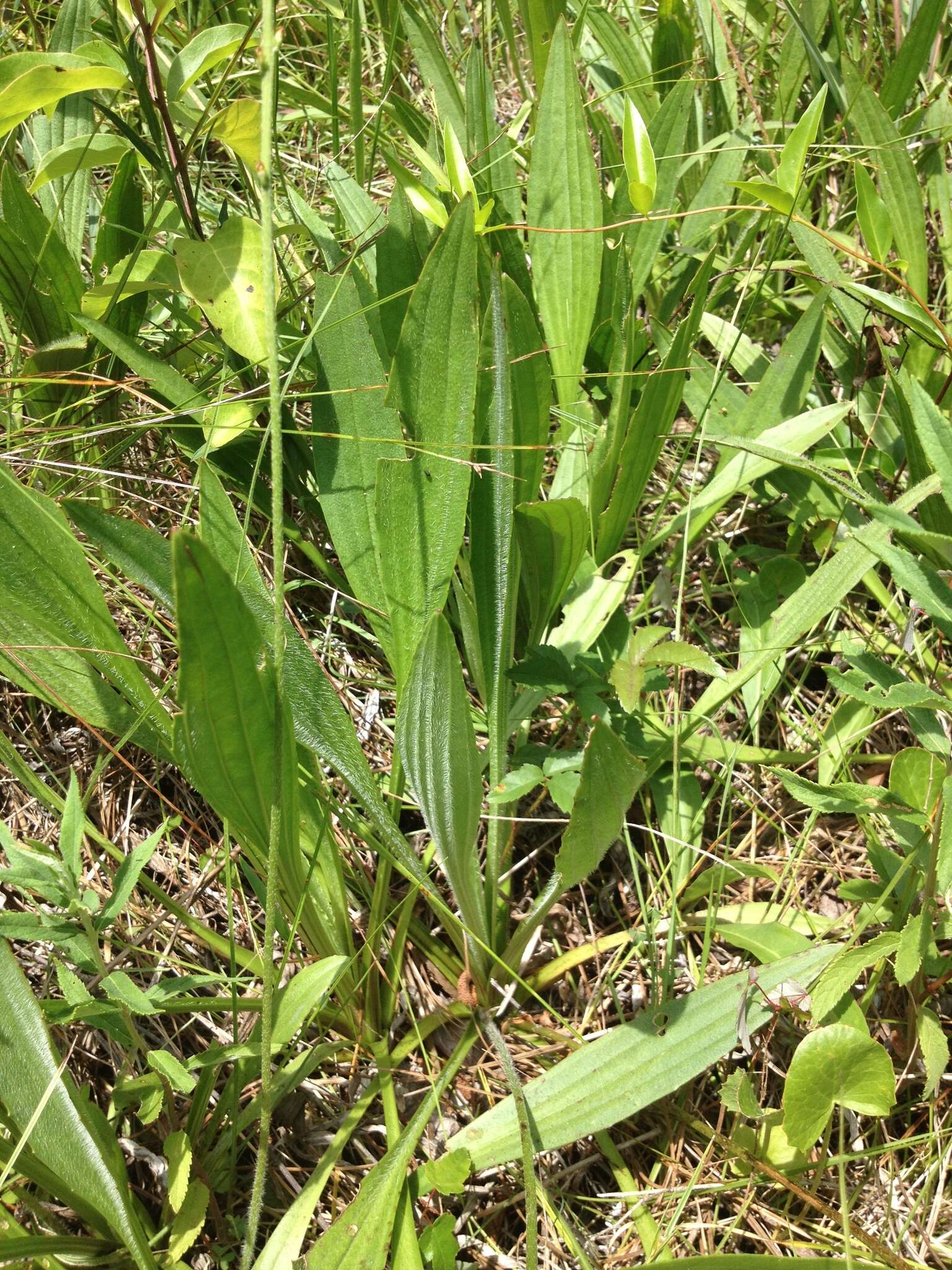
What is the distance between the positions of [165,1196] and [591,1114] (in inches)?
18.6

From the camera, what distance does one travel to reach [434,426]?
1220mm

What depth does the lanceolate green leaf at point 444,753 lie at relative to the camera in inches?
41.8

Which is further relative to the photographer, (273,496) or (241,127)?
(241,127)

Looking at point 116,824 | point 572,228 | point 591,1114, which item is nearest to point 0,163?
point 572,228

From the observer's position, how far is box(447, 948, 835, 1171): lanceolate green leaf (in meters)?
1.09

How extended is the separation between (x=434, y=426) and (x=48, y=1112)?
Answer: 2.70 ft

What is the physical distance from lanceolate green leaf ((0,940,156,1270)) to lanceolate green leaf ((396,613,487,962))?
443 millimetres

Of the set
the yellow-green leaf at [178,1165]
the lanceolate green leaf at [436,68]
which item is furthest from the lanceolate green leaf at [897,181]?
the yellow-green leaf at [178,1165]

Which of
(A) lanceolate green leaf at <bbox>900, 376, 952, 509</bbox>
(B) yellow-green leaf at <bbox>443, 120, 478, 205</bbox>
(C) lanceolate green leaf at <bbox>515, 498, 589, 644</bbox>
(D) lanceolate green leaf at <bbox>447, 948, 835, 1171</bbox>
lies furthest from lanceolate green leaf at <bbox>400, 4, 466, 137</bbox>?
(D) lanceolate green leaf at <bbox>447, 948, 835, 1171</bbox>

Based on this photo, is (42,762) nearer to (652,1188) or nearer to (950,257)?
(652,1188)

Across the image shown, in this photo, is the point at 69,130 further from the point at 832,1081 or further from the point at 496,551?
the point at 832,1081

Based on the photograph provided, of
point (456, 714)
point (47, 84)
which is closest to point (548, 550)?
point (456, 714)

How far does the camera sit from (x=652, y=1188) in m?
1.17

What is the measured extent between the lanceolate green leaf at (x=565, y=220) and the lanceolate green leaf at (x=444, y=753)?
0.67 meters
